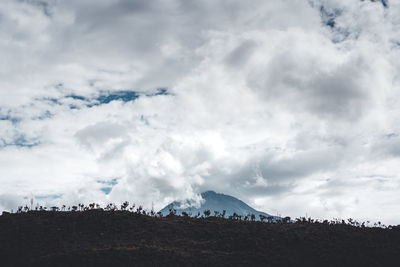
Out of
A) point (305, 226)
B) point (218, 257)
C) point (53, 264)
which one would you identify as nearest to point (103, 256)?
point (53, 264)

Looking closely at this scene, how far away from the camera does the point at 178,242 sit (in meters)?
32.3

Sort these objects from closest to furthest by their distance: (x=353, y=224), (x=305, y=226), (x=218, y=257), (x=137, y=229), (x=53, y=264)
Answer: (x=53, y=264) → (x=218, y=257) → (x=137, y=229) → (x=305, y=226) → (x=353, y=224)

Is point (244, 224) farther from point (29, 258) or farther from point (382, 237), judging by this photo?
point (29, 258)

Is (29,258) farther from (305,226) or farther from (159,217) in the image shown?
(305,226)

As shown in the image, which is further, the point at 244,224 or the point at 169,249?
the point at 244,224

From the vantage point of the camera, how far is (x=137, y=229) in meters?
34.7

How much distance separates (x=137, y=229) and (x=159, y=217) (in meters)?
4.55

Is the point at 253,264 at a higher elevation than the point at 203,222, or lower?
lower

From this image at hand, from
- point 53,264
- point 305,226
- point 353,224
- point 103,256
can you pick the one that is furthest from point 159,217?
point 353,224

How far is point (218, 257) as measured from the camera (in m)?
29.4

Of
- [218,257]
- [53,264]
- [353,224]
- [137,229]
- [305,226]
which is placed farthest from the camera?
[353,224]

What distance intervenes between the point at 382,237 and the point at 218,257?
1836 centimetres

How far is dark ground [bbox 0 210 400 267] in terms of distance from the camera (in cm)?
2845

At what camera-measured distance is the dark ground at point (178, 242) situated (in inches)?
1120
